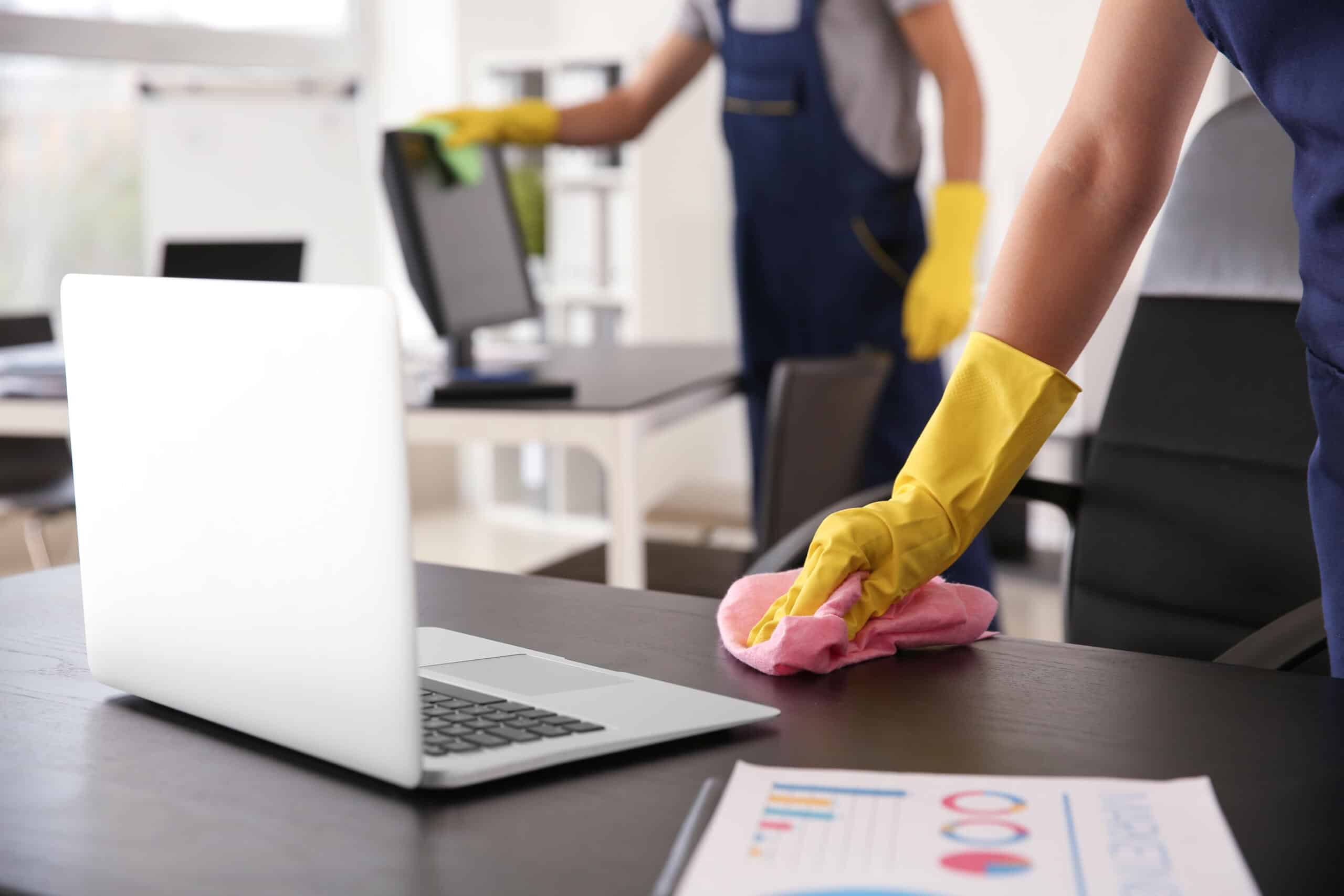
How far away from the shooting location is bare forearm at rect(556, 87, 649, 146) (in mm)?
2740

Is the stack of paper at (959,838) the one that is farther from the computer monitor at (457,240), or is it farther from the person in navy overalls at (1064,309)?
the computer monitor at (457,240)

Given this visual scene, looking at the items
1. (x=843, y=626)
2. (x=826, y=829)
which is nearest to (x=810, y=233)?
(x=843, y=626)

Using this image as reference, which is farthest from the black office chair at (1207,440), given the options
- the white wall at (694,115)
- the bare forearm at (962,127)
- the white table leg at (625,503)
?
the white wall at (694,115)

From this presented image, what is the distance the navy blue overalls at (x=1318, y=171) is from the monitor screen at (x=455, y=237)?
151 cm

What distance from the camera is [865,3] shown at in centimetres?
247

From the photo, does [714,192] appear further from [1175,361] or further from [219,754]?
[219,754]

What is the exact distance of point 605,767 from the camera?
0.69 meters

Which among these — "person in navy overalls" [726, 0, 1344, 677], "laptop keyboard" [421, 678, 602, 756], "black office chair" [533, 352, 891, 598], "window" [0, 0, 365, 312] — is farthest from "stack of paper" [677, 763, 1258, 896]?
"window" [0, 0, 365, 312]

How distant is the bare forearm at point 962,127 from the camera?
245 cm

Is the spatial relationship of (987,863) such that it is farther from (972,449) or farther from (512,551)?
(512,551)

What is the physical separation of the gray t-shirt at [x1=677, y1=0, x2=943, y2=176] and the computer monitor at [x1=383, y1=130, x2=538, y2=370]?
53 cm

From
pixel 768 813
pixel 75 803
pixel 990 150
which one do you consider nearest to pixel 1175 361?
pixel 768 813

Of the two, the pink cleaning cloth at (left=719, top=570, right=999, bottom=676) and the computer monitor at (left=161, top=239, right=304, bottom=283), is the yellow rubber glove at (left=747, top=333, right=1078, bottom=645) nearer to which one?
the pink cleaning cloth at (left=719, top=570, right=999, bottom=676)

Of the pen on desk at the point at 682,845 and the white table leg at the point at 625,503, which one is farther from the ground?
the pen on desk at the point at 682,845
